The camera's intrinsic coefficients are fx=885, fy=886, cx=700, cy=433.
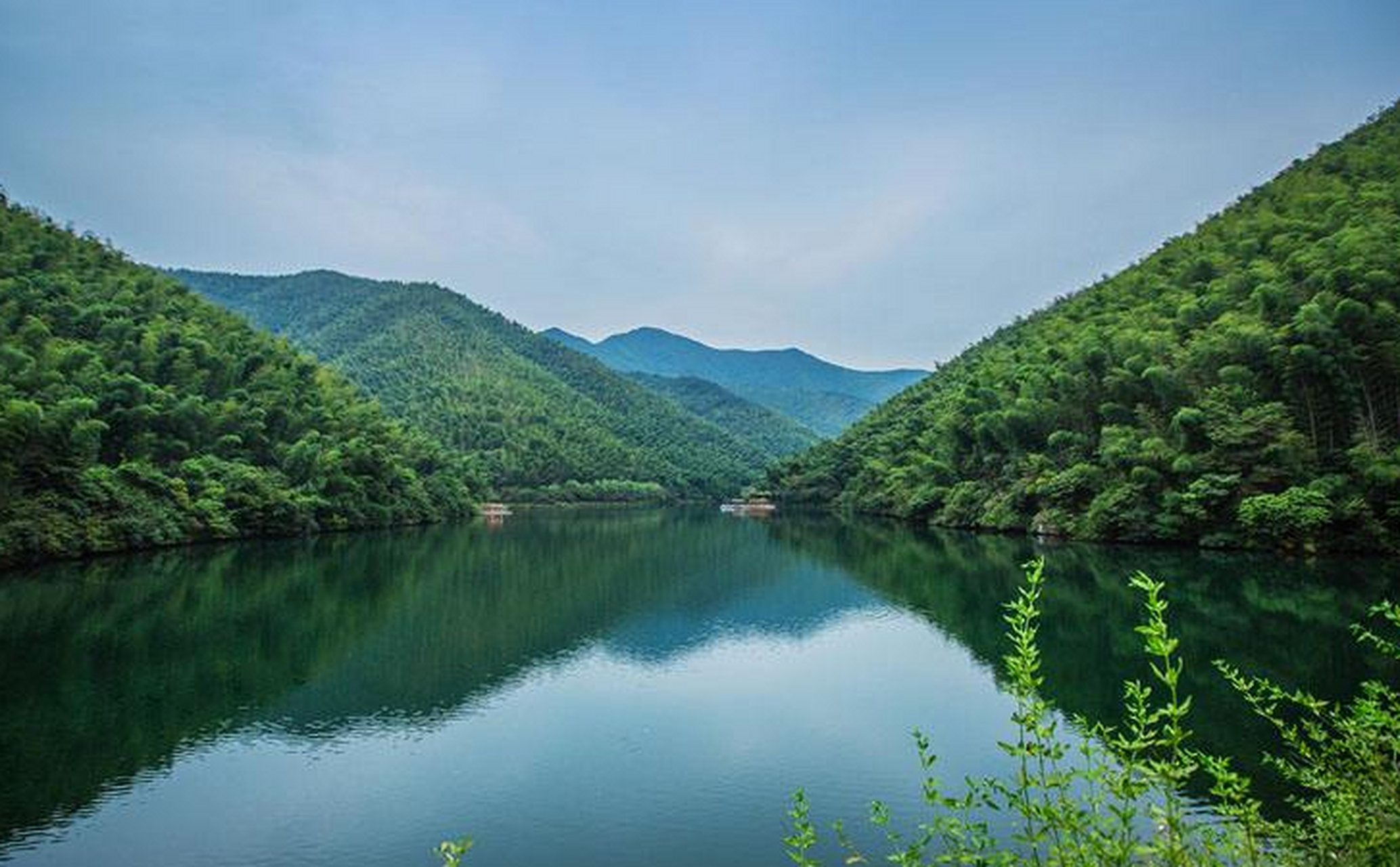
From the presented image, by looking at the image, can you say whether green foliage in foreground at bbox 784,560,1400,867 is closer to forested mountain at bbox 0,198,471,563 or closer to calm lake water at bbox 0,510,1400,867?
calm lake water at bbox 0,510,1400,867

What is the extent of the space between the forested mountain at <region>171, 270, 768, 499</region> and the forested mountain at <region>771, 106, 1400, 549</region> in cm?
5148

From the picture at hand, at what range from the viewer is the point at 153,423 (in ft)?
142

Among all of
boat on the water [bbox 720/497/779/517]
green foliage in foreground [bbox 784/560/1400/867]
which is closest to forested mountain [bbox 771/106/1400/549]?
boat on the water [bbox 720/497/779/517]

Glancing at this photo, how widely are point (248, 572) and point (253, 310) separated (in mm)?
162680

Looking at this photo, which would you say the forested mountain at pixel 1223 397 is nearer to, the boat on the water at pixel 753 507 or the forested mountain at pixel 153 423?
the boat on the water at pixel 753 507

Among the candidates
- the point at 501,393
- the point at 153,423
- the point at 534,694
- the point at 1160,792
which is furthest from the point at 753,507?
the point at 1160,792

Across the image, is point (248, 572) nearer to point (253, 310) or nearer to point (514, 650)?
point (514, 650)

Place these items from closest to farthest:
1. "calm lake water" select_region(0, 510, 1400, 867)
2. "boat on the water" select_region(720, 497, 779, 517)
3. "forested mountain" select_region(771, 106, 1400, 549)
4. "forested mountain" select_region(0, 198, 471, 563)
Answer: "calm lake water" select_region(0, 510, 1400, 867)
"forested mountain" select_region(0, 198, 471, 563)
"forested mountain" select_region(771, 106, 1400, 549)
"boat on the water" select_region(720, 497, 779, 517)

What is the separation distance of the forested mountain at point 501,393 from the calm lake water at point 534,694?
2895 inches

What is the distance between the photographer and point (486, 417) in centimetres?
11312

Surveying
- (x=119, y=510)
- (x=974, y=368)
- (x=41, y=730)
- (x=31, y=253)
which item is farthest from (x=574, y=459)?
(x=41, y=730)

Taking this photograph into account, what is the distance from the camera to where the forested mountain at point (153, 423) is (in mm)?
33969

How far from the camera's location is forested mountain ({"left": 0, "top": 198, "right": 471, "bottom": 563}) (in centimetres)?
3397

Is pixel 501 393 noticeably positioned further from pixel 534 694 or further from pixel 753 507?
pixel 534 694
